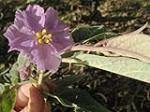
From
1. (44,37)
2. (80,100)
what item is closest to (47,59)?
(44,37)

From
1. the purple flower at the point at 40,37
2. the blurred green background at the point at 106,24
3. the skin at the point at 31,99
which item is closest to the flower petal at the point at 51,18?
the purple flower at the point at 40,37

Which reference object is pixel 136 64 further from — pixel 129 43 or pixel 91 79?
pixel 91 79

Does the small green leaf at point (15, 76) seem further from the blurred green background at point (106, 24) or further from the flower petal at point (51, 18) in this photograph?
the blurred green background at point (106, 24)

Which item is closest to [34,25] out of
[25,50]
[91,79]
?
[25,50]

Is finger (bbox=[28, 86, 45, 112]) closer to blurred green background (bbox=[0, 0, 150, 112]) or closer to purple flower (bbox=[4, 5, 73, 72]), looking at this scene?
purple flower (bbox=[4, 5, 73, 72])

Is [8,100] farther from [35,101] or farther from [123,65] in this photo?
[123,65]

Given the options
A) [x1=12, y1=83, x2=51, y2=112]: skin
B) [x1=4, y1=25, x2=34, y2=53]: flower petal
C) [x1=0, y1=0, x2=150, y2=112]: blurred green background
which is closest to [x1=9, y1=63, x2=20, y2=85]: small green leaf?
[x1=12, y1=83, x2=51, y2=112]: skin
